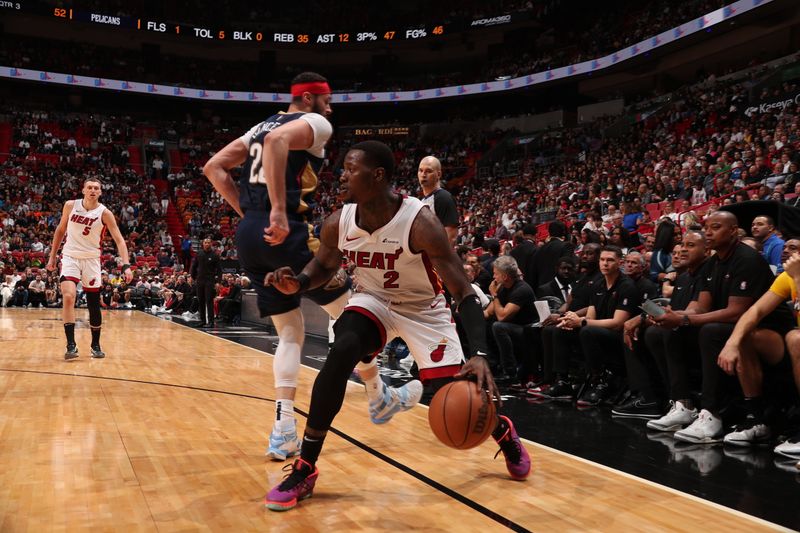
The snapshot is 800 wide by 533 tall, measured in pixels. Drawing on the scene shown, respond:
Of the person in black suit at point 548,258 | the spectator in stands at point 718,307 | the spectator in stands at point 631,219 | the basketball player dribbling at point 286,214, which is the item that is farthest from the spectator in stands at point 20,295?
the spectator in stands at point 718,307

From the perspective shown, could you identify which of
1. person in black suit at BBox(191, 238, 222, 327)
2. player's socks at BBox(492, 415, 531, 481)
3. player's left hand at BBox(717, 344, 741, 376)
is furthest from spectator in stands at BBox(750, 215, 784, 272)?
person in black suit at BBox(191, 238, 222, 327)

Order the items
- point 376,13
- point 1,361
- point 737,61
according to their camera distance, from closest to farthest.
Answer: point 1,361 → point 737,61 → point 376,13

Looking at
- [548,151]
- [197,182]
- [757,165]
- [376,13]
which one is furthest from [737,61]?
[197,182]

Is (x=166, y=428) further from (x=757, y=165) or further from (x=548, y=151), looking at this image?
(x=548, y=151)

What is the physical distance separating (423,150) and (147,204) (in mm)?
12689

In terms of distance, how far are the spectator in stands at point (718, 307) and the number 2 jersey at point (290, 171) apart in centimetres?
241

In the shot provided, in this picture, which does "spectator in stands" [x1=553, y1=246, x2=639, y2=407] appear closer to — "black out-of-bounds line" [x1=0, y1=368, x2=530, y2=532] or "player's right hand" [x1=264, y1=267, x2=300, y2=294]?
"black out-of-bounds line" [x1=0, y1=368, x2=530, y2=532]

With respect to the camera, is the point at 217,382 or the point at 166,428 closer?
the point at 166,428

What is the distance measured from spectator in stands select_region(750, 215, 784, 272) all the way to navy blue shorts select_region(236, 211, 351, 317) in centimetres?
404

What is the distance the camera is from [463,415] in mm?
2703

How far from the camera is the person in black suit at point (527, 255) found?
7.58m

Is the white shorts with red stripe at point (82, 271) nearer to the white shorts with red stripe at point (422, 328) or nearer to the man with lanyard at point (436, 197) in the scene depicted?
the man with lanyard at point (436, 197)

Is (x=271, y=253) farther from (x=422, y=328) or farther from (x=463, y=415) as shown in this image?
(x=463, y=415)

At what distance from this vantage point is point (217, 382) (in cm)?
607
